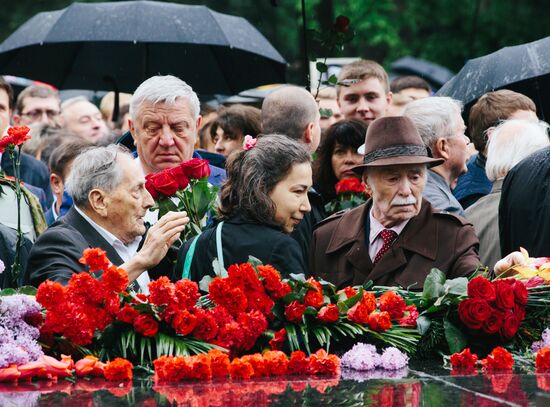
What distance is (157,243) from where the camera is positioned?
5.91 m

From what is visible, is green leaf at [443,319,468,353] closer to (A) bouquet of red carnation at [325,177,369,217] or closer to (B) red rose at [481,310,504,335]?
(B) red rose at [481,310,504,335]

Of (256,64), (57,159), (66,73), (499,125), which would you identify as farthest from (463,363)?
(66,73)

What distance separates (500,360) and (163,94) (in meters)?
2.95

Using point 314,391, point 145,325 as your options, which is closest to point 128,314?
point 145,325

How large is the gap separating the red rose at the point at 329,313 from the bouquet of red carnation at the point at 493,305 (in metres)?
0.56

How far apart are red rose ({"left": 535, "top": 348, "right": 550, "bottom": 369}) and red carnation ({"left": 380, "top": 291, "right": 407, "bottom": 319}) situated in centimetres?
63

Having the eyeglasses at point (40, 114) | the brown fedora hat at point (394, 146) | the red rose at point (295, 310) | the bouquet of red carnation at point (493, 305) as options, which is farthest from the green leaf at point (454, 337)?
the eyeglasses at point (40, 114)

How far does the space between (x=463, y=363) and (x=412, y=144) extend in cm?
160

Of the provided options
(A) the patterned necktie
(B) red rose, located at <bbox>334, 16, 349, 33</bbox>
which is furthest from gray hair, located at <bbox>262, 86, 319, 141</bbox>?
(A) the patterned necktie

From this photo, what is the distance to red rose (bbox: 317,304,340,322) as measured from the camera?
526 cm

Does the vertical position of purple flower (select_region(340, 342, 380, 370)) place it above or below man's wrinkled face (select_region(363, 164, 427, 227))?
below

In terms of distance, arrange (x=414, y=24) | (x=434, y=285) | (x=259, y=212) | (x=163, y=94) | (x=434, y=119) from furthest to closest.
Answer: (x=414, y=24), (x=434, y=119), (x=163, y=94), (x=259, y=212), (x=434, y=285)

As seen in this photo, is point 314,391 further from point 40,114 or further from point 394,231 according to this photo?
point 40,114

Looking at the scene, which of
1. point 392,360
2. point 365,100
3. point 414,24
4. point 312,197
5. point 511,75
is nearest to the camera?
point 392,360
